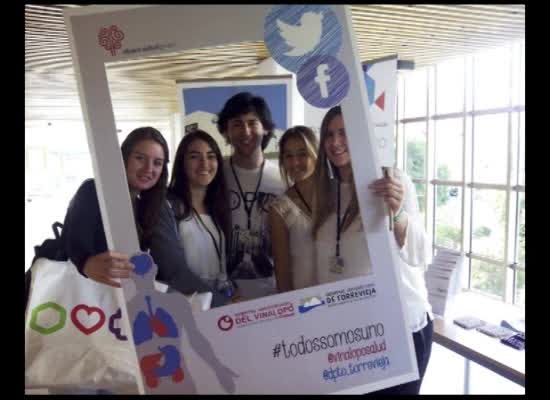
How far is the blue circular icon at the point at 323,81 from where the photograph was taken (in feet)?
3.97

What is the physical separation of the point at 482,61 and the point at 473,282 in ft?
12.2

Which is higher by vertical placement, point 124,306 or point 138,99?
point 138,99

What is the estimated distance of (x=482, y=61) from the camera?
6.63 m

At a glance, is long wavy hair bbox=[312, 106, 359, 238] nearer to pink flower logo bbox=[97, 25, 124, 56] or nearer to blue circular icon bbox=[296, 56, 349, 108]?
blue circular icon bbox=[296, 56, 349, 108]

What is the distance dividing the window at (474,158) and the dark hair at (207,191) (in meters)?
5.38

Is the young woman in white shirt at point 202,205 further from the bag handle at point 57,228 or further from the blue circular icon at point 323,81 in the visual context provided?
the bag handle at point 57,228

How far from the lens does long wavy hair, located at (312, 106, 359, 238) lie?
1286 millimetres

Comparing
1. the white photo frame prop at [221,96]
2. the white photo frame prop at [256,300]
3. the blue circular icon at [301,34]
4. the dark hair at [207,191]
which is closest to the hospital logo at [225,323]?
the white photo frame prop at [256,300]

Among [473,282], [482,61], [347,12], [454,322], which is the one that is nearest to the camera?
[347,12]

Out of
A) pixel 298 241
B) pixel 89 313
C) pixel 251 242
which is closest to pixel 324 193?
pixel 298 241

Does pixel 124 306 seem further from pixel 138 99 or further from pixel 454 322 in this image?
pixel 454 322

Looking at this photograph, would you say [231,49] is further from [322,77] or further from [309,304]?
[309,304]

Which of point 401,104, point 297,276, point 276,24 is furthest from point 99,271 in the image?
point 401,104

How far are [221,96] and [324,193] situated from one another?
420mm
